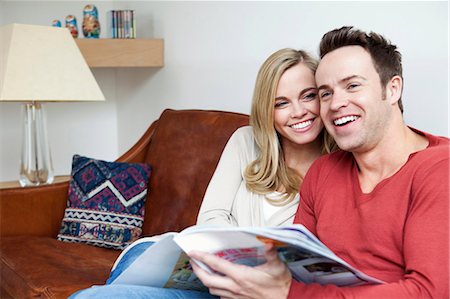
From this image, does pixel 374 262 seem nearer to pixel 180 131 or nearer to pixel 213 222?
pixel 213 222

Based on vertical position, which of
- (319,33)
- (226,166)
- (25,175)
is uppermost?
(319,33)

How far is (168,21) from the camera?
356cm

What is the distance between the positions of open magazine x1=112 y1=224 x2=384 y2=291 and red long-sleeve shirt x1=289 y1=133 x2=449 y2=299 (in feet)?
0.12

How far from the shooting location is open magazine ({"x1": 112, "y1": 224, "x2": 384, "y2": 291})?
118 cm

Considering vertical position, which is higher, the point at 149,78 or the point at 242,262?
the point at 149,78

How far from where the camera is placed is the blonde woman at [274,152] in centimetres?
195

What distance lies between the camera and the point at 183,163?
103 inches

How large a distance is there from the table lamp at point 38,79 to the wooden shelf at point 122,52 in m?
0.54

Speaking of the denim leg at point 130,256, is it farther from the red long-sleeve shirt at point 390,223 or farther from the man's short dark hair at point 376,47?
the man's short dark hair at point 376,47

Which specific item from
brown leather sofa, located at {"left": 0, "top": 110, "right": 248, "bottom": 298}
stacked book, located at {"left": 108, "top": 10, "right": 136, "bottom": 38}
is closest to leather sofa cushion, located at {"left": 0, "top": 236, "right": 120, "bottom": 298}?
brown leather sofa, located at {"left": 0, "top": 110, "right": 248, "bottom": 298}

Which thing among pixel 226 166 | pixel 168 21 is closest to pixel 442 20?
pixel 226 166

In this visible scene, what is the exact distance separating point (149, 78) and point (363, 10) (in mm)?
1682

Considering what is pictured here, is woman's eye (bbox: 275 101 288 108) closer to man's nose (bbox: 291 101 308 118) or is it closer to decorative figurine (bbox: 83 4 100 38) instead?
man's nose (bbox: 291 101 308 118)

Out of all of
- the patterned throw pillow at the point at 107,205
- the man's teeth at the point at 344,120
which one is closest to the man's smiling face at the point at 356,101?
the man's teeth at the point at 344,120
